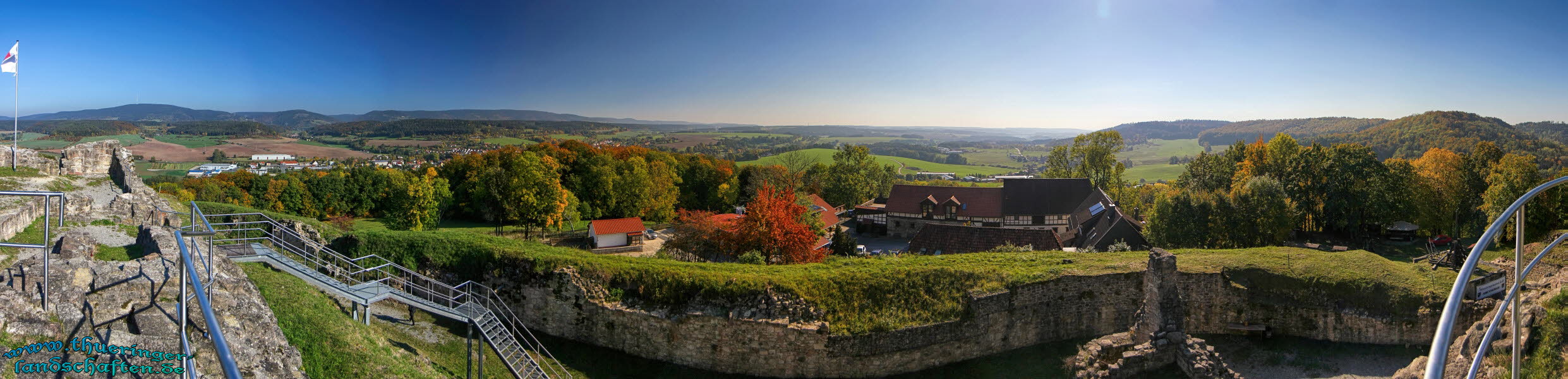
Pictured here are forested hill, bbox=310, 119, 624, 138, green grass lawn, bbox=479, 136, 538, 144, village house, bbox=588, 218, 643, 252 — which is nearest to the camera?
village house, bbox=588, 218, 643, 252

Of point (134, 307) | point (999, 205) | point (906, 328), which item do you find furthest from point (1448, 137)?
point (134, 307)

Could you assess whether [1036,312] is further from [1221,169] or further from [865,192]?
[865,192]

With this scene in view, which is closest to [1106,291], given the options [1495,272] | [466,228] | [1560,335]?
[1560,335]

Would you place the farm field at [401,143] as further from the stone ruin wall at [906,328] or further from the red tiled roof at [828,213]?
the stone ruin wall at [906,328]

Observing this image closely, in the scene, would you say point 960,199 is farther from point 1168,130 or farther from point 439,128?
point 1168,130

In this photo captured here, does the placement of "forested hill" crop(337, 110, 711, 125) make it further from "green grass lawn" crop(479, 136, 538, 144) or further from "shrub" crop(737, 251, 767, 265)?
"shrub" crop(737, 251, 767, 265)

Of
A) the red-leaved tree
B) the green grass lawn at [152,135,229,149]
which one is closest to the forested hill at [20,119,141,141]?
the green grass lawn at [152,135,229,149]
